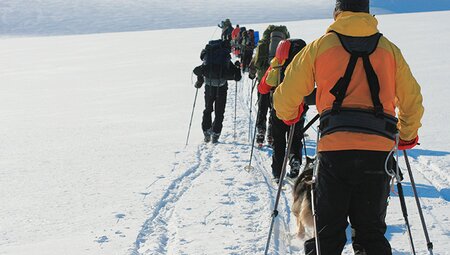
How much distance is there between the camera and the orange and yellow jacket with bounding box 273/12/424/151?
2.61 meters

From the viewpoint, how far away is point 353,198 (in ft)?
8.97

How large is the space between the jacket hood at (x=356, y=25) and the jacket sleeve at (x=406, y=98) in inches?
6.9

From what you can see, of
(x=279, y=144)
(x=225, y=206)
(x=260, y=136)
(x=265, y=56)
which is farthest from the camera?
(x=260, y=136)

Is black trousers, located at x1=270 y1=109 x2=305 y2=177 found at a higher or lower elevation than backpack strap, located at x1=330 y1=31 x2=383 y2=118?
higher

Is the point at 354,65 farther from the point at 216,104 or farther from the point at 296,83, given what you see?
the point at 216,104

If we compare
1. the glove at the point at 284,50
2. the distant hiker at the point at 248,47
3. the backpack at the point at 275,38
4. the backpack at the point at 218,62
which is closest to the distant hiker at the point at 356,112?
the glove at the point at 284,50

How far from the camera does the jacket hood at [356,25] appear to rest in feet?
8.60

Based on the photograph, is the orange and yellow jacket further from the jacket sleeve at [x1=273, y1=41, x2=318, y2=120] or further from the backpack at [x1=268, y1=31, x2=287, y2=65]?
the backpack at [x1=268, y1=31, x2=287, y2=65]

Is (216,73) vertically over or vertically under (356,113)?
over

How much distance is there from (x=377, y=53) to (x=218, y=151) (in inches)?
196

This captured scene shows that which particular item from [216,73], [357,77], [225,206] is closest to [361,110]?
[357,77]

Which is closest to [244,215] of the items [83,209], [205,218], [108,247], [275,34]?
[205,218]

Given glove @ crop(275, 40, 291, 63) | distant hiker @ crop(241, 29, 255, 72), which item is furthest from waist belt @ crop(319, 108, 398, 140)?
distant hiker @ crop(241, 29, 255, 72)

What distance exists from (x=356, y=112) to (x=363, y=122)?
0.19 feet
